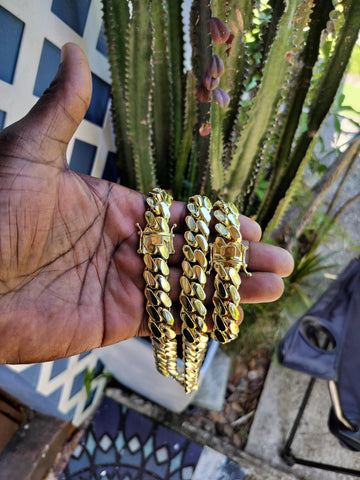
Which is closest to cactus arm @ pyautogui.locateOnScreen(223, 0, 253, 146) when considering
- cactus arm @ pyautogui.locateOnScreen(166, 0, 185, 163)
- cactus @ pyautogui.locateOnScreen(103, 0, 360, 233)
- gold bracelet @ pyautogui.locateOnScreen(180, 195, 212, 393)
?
cactus @ pyautogui.locateOnScreen(103, 0, 360, 233)

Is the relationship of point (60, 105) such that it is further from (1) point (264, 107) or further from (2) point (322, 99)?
(2) point (322, 99)

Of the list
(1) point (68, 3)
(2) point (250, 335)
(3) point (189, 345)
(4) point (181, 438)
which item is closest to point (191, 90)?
(1) point (68, 3)

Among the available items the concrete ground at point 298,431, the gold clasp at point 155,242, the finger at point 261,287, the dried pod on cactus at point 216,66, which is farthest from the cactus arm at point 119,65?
the concrete ground at point 298,431

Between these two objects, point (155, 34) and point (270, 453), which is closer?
point (155, 34)

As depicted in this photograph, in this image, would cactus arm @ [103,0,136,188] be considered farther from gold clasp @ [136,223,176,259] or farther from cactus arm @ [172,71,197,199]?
gold clasp @ [136,223,176,259]

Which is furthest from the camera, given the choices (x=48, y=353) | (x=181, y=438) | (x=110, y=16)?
(x=181, y=438)

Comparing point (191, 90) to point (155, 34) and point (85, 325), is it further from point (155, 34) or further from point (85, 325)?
point (85, 325)

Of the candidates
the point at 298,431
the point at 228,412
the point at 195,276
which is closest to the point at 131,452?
the point at 228,412

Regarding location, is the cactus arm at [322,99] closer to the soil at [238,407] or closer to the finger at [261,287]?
the finger at [261,287]
